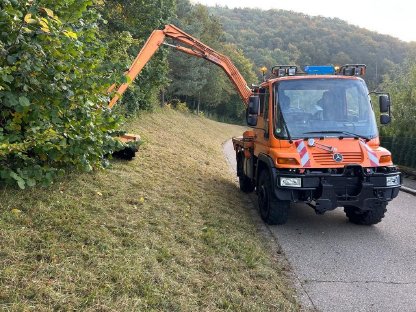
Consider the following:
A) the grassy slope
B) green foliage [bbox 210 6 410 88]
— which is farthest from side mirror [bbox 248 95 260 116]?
green foliage [bbox 210 6 410 88]

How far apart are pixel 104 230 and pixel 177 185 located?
3478 mm

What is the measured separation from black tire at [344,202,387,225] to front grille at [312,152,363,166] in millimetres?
988

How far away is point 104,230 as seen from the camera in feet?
15.1

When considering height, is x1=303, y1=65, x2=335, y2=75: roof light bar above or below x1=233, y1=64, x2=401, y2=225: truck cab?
above

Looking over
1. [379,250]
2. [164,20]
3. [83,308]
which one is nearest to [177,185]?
[379,250]

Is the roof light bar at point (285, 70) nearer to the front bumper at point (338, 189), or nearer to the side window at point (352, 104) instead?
the side window at point (352, 104)

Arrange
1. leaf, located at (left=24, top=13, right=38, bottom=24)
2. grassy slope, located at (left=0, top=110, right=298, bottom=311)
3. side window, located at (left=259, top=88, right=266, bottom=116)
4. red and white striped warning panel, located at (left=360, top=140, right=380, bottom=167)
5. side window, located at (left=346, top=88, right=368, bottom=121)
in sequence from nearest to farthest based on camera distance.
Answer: grassy slope, located at (left=0, top=110, right=298, bottom=311)
leaf, located at (left=24, top=13, right=38, bottom=24)
red and white striped warning panel, located at (left=360, top=140, right=380, bottom=167)
side window, located at (left=346, top=88, right=368, bottom=121)
side window, located at (left=259, top=88, right=266, bottom=116)

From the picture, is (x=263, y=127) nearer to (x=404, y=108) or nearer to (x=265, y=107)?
(x=265, y=107)

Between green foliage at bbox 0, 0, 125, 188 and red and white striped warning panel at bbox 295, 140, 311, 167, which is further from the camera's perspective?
red and white striped warning panel at bbox 295, 140, 311, 167

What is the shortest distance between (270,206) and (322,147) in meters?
1.33

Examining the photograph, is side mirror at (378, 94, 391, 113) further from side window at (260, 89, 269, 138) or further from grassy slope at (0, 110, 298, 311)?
grassy slope at (0, 110, 298, 311)

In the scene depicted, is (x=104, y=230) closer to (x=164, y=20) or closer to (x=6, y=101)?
(x=6, y=101)

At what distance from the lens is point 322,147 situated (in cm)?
632

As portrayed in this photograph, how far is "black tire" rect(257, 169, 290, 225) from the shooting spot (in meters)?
6.62
